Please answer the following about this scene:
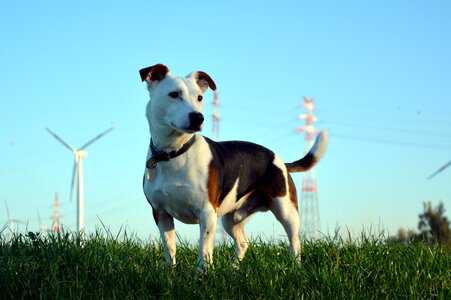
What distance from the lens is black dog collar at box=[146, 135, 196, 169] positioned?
8.47 metres

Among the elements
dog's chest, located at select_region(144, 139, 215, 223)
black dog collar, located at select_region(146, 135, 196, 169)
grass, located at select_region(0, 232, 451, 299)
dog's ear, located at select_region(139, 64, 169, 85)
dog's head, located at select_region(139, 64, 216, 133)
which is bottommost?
grass, located at select_region(0, 232, 451, 299)

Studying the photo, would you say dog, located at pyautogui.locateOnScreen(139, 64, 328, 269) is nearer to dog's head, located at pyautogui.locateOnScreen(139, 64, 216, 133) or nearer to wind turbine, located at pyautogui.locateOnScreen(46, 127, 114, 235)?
dog's head, located at pyautogui.locateOnScreen(139, 64, 216, 133)

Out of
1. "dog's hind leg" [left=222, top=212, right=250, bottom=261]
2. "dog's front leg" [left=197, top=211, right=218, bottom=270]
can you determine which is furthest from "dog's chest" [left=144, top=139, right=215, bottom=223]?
"dog's hind leg" [left=222, top=212, right=250, bottom=261]

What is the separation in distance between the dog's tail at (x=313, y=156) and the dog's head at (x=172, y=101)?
240 cm

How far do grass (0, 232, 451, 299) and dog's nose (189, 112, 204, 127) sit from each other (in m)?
1.58

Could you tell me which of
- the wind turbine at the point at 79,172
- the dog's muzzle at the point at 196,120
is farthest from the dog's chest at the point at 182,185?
the wind turbine at the point at 79,172

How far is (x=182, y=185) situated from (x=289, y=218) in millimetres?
1854

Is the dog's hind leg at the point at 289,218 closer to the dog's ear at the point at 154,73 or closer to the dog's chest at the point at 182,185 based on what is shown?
the dog's chest at the point at 182,185

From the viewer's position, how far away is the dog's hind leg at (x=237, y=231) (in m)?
9.70

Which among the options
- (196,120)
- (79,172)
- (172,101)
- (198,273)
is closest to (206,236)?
(198,273)

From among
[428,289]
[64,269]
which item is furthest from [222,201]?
[428,289]

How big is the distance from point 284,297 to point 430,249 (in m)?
3.04

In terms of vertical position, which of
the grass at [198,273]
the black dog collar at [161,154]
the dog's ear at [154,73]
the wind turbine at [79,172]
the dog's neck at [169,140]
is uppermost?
the wind turbine at [79,172]

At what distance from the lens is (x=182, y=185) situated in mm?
8359
